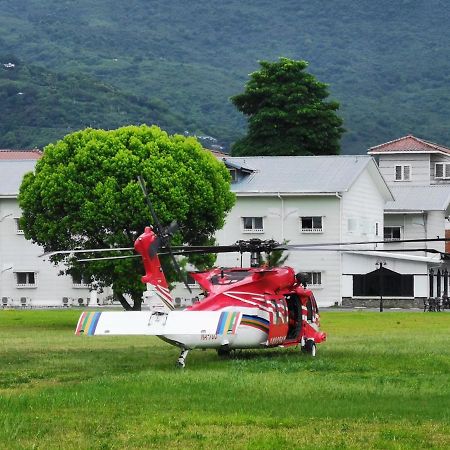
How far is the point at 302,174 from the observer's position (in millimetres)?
70750

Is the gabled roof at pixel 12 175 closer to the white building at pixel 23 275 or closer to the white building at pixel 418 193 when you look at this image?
the white building at pixel 23 275

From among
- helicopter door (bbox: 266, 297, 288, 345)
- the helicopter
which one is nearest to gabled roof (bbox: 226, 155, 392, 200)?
the helicopter

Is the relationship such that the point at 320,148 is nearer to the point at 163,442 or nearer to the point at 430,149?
the point at 430,149

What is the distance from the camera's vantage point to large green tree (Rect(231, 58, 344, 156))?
8994cm

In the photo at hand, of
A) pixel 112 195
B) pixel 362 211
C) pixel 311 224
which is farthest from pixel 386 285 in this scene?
pixel 112 195

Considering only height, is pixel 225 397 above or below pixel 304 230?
below

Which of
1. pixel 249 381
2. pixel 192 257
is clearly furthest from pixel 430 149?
pixel 249 381

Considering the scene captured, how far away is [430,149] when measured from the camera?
8688 centimetres

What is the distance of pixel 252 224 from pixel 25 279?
1146cm

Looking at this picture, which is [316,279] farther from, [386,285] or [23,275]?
[23,275]

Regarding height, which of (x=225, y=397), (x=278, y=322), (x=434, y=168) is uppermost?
(x=434, y=168)

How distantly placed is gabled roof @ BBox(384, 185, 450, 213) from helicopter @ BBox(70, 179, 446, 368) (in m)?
46.3

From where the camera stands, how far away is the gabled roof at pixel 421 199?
76750mm

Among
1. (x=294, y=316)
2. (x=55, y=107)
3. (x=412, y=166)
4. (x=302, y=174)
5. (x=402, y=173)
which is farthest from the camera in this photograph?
(x=55, y=107)
